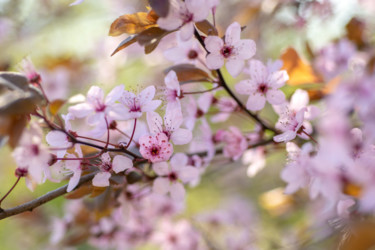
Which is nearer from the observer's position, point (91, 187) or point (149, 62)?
point (91, 187)

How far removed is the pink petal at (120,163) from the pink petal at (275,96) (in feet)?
1.01

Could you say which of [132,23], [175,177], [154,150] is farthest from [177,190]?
[132,23]

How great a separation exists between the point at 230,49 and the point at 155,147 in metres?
0.24

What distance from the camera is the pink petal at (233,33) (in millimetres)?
782

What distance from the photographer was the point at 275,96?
32.8 inches

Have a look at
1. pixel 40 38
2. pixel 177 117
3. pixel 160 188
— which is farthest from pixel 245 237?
pixel 40 38

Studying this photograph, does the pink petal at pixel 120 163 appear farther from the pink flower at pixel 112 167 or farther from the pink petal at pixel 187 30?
the pink petal at pixel 187 30

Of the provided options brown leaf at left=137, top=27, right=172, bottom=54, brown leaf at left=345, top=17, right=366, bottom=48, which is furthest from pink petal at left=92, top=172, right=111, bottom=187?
brown leaf at left=345, top=17, right=366, bottom=48

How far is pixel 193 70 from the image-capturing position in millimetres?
857

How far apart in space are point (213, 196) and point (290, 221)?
0.85 meters

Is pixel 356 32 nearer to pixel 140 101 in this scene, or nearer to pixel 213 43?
pixel 213 43

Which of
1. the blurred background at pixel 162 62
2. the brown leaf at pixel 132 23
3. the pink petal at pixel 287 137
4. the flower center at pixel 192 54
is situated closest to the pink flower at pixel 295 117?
the pink petal at pixel 287 137

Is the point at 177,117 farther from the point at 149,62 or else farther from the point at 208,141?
the point at 149,62

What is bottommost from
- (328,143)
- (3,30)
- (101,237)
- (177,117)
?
(101,237)
